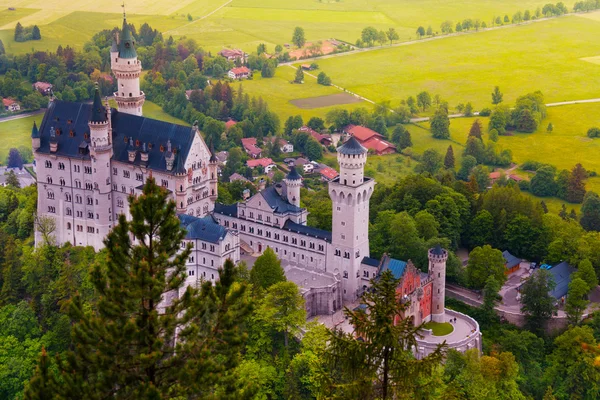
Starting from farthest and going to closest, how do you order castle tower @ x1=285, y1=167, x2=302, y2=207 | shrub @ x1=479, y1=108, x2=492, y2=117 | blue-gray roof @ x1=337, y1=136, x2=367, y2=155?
1. shrub @ x1=479, y1=108, x2=492, y2=117
2. castle tower @ x1=285, y1=167, x2=302, y2=207
3. blue-gray roof @ x1=337, y1=136, x2=367, y2=155

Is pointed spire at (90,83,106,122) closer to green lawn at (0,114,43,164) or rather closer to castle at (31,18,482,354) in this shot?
castle at (31,18,482,354)

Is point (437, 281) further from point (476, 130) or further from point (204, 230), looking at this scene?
point (476, 130)

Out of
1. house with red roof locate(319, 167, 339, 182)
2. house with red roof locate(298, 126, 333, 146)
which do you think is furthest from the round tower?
house with red roof locate(298, 126, 333, 146)

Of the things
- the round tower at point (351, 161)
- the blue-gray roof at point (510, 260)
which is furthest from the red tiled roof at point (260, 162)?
the round tower at point (351, 161)

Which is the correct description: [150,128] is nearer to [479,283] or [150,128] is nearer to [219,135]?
[479,283]

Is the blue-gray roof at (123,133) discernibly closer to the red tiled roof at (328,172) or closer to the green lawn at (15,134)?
the red tiled roof at (328,172)

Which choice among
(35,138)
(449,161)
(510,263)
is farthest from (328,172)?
(35,138)
